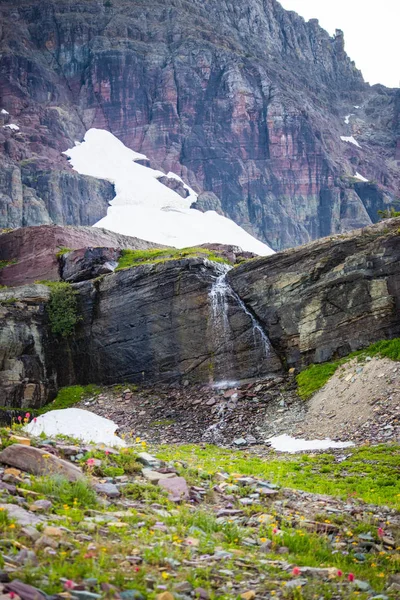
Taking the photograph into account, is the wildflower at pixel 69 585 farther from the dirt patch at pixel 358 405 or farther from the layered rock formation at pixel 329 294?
the layered rock formation at pixel 329 294

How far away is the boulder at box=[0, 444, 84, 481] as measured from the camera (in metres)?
10.7

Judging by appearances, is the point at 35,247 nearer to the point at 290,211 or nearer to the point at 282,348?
the point at 282,348

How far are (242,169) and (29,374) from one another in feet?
481

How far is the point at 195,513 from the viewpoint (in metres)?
10.1

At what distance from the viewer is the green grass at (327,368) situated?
28469 millimetres

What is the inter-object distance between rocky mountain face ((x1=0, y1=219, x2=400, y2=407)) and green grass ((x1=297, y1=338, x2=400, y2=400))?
803 millimetres

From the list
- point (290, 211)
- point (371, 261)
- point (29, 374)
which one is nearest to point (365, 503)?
point (371, 261)

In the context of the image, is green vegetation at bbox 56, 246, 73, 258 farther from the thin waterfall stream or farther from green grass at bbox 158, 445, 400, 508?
green grass at bbox 158, 445, 400, 508

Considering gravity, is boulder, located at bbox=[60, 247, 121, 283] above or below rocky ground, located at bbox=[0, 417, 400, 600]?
above

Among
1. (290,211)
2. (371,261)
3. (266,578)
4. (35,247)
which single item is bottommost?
(266,578)

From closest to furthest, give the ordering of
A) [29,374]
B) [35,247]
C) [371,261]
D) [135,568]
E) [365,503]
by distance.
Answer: [135,568] → [365,503] → [371,261] → [29,374] → [35,247]

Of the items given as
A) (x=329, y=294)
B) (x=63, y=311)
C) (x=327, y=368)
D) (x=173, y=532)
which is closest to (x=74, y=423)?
(x=63, y=311)

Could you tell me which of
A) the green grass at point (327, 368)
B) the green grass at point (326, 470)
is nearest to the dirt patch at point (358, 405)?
the green grass at point (327, 368)

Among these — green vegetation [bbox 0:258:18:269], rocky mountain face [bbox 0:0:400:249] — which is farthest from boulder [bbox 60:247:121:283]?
rocky mountain face [bbox 0:0:400:249]
